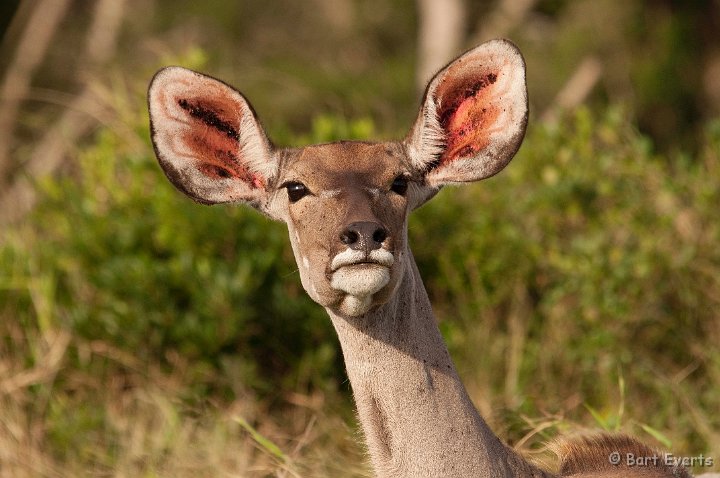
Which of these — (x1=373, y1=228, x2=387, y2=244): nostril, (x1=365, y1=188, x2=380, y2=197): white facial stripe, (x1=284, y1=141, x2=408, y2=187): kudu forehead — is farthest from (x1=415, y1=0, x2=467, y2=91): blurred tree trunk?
(x1=373, y1=228, x2=387, y2=244): nostril

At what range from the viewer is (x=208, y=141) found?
4.20 m

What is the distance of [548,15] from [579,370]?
1102 centimetres

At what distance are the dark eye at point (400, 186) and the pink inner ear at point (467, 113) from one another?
0.76 feet

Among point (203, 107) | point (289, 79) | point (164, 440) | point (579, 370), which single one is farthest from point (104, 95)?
point (289, 79)

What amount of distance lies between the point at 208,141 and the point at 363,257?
3.12 ft

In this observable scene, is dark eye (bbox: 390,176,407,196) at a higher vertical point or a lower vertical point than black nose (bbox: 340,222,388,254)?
higher

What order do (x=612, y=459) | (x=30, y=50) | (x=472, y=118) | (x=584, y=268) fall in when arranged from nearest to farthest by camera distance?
(x=472, y=118)
(x=612, y=459)
(x=584, y=268)
(x=30, y=50)

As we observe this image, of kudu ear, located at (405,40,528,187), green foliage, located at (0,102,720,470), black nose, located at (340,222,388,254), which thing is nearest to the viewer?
black nose, located at (340,222,388,254)

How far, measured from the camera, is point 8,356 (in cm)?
711

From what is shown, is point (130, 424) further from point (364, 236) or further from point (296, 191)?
point (364, 236)

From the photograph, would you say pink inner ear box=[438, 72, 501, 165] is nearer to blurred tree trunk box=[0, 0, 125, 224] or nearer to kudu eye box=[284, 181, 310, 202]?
kudu eye box=[284, 181, 310, 202]

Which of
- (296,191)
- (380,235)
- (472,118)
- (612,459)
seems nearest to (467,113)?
(472,118)

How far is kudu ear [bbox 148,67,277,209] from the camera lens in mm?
4109

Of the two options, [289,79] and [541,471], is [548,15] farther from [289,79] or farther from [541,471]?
[541,471]
